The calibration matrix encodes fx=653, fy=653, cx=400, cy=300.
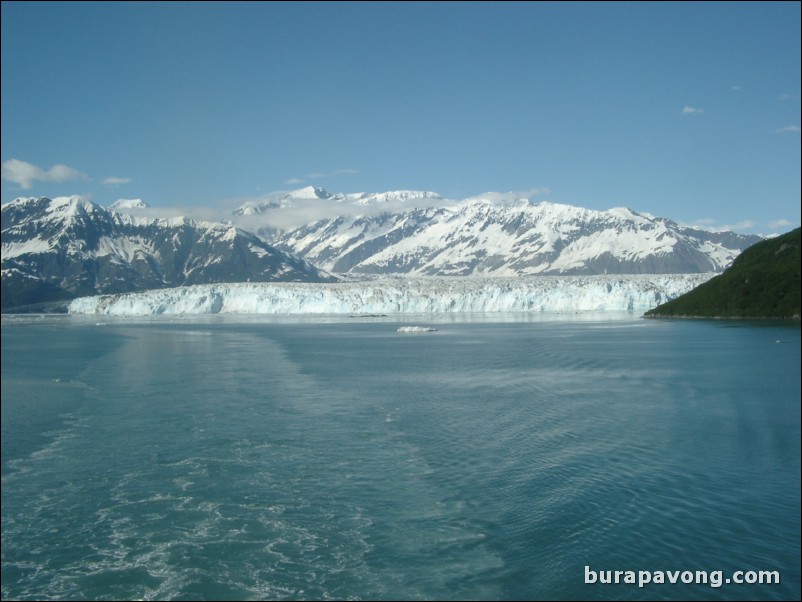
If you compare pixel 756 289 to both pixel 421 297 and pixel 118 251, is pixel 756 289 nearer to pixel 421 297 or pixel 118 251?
pixel 421 297

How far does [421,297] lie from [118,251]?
115m

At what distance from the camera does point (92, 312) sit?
6894 centimetres

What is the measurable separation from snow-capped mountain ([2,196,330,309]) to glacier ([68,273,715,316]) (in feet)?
182

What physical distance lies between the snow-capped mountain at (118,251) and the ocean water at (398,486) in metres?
120

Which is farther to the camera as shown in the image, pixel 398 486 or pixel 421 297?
pixel 421 297

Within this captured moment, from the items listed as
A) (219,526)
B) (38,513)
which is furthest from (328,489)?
(38,513)

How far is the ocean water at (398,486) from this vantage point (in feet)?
25.5

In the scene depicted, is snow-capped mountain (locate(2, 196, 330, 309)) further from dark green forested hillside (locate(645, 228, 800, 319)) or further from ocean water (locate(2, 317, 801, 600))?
ocean water (locate(2, 317, 801, 600))

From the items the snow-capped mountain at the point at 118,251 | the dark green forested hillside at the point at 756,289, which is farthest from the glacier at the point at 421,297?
the snow-capped mountain at the point at 118,251

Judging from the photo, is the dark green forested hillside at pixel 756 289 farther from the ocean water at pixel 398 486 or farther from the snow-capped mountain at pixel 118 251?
the snow-capped mountain at pixel 118 251

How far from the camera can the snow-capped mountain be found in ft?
468

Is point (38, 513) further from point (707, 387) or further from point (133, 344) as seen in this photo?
point (133, 344)

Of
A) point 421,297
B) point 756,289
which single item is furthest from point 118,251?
point 756,289

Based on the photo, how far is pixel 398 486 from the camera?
10914 mm
